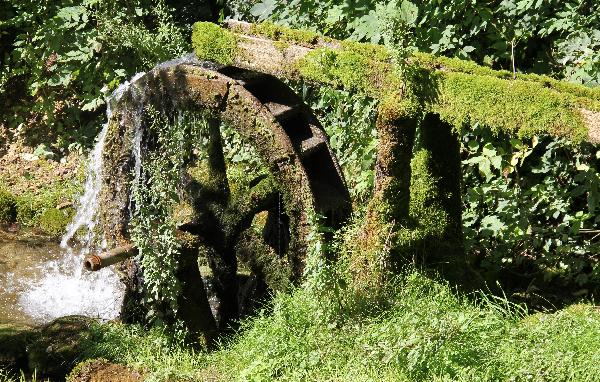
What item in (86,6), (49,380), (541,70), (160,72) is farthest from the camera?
(86,6)

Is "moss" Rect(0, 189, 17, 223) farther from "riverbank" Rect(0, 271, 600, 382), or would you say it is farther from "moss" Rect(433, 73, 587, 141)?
"moss" Rect(433, 73, 587, 141)

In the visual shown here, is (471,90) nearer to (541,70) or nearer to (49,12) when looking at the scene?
(541,70)

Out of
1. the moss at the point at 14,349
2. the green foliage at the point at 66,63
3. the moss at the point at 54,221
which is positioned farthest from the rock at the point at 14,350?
the green foliage at the point at 66,63

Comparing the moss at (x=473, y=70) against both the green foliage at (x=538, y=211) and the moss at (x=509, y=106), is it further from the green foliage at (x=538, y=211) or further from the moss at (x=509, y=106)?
the green foliage at (x=538, y=211)

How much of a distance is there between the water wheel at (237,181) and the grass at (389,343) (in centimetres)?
61

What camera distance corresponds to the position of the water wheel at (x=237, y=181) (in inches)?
281

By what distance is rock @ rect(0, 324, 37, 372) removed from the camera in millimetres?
6695

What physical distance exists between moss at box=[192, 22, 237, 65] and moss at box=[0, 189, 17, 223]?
413 centimetres

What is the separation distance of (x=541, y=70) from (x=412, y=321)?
3.79m

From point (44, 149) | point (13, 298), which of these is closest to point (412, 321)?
point (13, 298)

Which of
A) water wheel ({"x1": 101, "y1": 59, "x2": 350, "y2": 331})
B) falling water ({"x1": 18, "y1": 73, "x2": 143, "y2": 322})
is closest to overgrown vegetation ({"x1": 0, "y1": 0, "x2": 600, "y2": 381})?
water wheel ({"x1": 101, "y1": 59, "x2": 350, "y2": 331})

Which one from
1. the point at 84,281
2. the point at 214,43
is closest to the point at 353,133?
the point at 214,43

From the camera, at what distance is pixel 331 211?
7.24 m

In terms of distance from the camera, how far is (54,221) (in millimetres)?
10227
